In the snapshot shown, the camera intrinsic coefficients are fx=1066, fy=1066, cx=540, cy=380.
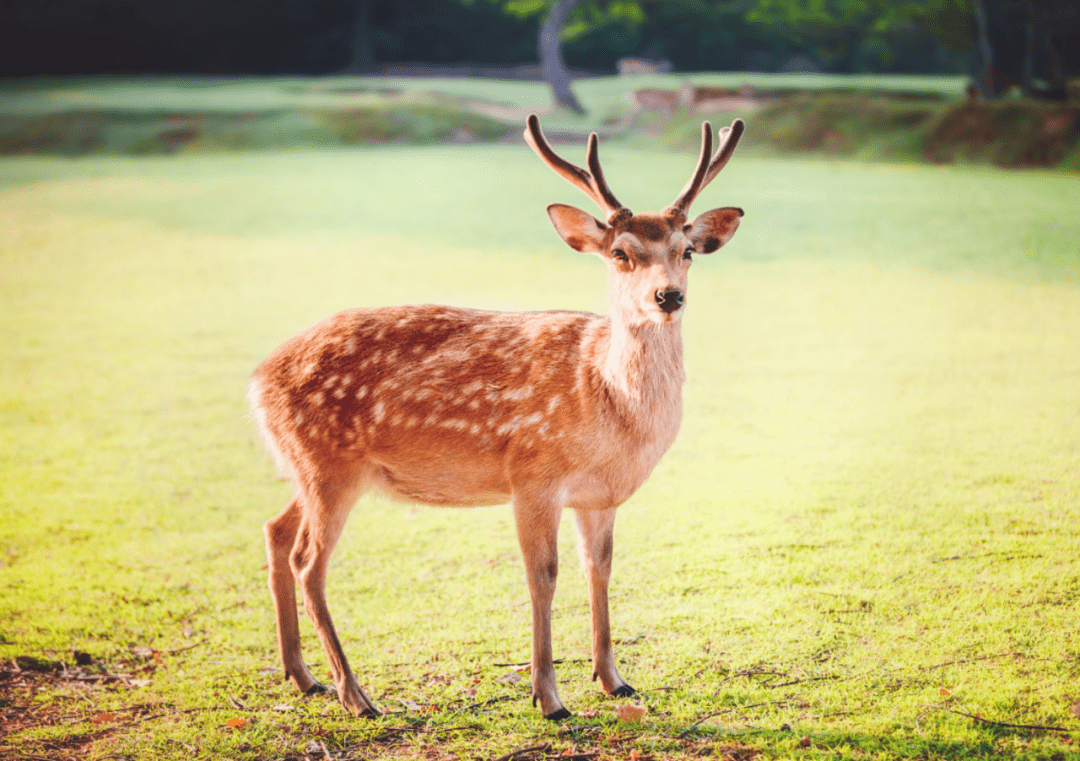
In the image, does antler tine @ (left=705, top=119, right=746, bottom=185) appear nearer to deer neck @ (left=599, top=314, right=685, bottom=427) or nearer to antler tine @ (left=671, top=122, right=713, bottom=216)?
antler tine @ (left=671, top=122, right=713, bottom=216)

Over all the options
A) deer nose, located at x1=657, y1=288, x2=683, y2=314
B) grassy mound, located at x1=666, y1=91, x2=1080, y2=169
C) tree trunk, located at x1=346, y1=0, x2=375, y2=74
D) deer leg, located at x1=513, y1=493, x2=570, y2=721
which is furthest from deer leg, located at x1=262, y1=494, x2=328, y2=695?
tree trunk, located at x1=346, y1=0, x2=375, y2=74

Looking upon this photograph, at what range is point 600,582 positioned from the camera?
3193mm

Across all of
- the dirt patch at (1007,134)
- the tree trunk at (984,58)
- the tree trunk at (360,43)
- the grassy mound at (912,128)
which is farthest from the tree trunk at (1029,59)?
the tree trunk at (360,43)

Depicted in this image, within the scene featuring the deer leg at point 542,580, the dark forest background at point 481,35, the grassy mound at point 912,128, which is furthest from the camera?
the dark forest background at point 481,35

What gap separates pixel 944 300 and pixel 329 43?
68.3ft

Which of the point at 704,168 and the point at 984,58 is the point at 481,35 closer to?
the point at 984,58

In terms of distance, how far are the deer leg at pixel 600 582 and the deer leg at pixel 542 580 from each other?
0.20 m

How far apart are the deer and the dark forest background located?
1606cm

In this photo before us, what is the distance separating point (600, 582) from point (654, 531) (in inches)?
46.5

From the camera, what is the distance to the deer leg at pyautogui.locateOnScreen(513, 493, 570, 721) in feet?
9.86

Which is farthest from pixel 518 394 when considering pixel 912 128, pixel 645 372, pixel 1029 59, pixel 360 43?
pixel 360 43

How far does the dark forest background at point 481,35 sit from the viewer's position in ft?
65.2

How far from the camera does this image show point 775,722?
2936 mm

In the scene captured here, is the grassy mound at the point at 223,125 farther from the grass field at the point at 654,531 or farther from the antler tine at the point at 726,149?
the antler tine at the point at 726,149
